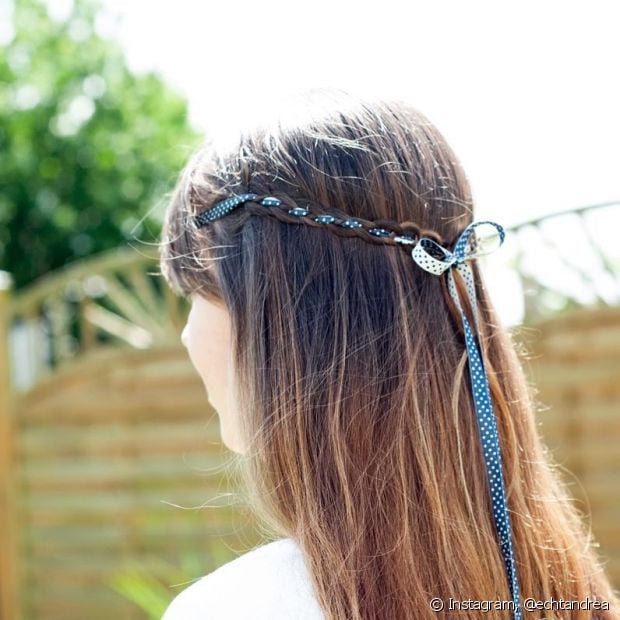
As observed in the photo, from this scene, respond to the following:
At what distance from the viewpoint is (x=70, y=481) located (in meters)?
3.46

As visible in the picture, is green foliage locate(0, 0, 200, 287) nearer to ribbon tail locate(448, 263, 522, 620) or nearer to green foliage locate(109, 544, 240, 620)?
green foliage locate(109, 544, 240, 620)

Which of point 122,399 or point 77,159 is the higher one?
point 77,159

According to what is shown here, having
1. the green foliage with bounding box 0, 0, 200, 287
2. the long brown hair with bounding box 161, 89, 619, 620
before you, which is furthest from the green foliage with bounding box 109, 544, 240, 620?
the green foliage with bounding box 0, 0, 200, 287

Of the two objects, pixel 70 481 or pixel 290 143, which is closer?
pixel 290 143

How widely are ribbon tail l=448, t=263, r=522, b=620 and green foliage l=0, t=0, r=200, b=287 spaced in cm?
897

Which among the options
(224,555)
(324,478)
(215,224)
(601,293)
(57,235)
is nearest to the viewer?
(324,478)

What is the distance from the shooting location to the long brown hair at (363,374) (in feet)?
3.24

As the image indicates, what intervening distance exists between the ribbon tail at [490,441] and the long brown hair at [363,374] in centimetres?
1

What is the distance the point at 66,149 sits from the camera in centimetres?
995

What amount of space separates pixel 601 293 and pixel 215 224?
2115 millimetres

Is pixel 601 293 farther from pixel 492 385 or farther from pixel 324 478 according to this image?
pixel 324 478

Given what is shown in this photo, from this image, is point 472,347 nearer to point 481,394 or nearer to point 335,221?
point 481,394

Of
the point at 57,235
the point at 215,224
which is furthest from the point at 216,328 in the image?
the point at 57,235

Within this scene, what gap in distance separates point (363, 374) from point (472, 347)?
146 mm
